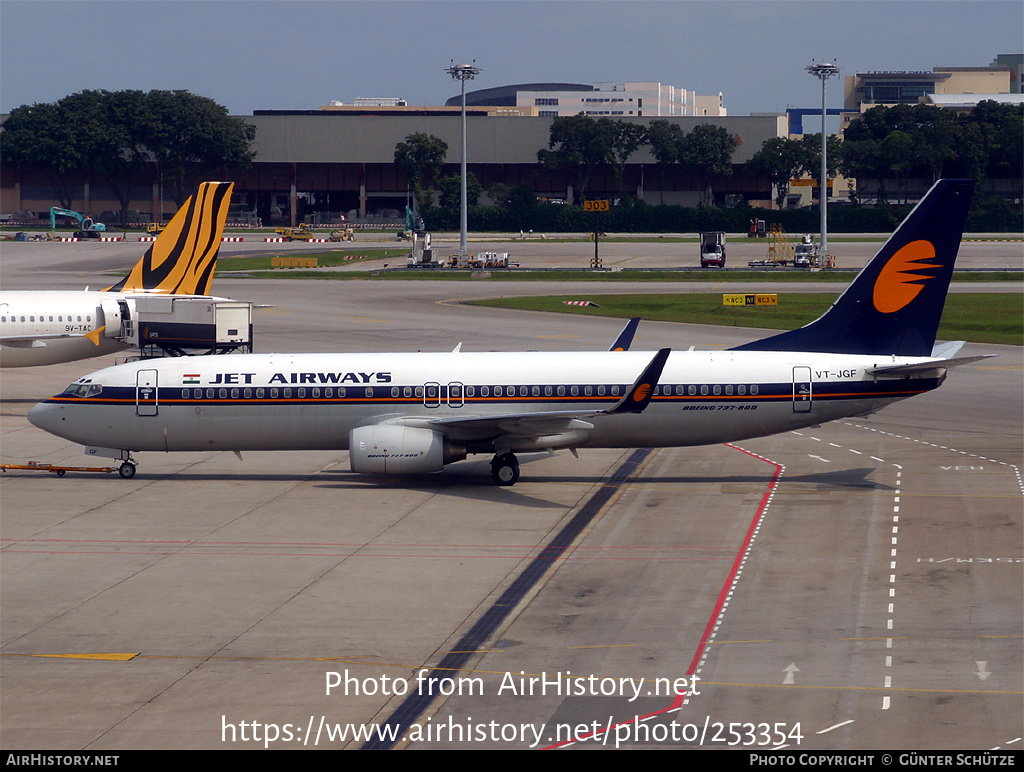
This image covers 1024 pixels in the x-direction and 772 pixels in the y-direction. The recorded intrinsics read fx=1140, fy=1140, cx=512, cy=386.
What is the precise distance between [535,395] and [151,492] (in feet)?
40.3

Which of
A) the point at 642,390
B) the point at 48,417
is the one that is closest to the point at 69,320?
the point at 48,417

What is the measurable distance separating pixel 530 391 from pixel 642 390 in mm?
4399

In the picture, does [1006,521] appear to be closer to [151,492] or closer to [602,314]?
[151,492]

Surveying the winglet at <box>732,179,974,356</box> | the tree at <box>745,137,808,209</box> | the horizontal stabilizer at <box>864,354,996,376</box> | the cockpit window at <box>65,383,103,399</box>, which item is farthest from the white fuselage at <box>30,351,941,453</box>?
the tree at <box>745,137,808,209</box>

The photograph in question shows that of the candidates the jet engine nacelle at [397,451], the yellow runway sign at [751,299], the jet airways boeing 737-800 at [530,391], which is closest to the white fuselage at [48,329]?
the jet airways boeing 737-800 at [530,391]

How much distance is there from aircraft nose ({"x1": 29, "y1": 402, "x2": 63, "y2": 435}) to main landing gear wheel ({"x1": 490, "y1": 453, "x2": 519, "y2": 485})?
550 inches

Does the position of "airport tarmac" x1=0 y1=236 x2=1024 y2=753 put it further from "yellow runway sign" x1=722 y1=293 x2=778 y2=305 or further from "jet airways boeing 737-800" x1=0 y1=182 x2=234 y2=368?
"yellow runway sign" x1=722 y1=293 x2=778 y2=305

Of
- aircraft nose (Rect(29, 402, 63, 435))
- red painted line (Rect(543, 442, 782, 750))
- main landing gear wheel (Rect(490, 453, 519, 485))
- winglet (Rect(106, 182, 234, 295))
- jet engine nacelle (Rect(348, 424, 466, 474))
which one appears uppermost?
winglet (Rect(106, 182, 234, 295))

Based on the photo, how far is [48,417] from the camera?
120 ft

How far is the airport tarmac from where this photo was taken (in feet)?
60.0

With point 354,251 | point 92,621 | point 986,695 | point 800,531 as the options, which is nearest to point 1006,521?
point 800,531

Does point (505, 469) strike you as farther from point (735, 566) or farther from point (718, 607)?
point (718, 607)

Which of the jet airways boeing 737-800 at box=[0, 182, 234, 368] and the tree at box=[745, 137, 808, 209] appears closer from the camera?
the jet airways boeing 737-800 at box=[0, 182, 234, 368]

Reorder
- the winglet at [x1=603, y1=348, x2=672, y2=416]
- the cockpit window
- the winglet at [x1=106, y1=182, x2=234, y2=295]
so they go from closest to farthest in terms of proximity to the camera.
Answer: the winglet at [x1=603, y1=348, x2=672, y2=416]
the cockpit window
the winglet at [x1=106, y1=182, x2=234, y2=295]
